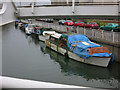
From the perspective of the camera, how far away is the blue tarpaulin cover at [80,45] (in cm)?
1261

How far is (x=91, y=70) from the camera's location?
38.7ft

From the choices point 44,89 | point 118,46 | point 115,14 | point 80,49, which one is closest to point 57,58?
point 80,49

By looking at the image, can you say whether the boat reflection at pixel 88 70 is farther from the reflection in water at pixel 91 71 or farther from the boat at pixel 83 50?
the boat at pixel 83 50

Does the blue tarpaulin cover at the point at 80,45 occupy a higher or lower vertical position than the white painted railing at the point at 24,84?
lower

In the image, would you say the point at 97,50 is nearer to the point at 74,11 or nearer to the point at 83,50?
the point at 83,50

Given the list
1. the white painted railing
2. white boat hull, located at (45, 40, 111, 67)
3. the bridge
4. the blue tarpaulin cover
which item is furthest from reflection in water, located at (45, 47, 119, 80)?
the white painted railing

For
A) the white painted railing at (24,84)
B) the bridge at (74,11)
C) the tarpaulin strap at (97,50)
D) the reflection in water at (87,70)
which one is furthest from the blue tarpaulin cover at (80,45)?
the white painted railing at (24,84)

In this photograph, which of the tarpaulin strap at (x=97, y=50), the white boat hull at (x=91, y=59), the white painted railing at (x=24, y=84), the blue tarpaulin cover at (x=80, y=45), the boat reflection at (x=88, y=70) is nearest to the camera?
the white painted railing at (x=24, y=84)

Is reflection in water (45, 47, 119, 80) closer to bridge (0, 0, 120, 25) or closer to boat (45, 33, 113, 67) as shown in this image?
boat (45, 33, 113, 67)

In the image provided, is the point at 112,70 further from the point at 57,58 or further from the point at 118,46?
the point at 57,58

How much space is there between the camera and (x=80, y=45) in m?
13.9

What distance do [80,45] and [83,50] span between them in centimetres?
82

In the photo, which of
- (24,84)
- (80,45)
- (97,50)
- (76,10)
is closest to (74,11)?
(76,10)

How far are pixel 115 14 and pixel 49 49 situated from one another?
360 inches
